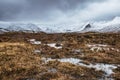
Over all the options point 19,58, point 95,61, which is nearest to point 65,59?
point 95,61

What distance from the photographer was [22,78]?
812 inches

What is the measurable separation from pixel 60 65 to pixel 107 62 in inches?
245

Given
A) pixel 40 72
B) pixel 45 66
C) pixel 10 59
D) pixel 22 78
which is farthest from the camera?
pixel 10 59

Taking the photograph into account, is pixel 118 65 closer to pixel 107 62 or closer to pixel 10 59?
pixel 107 62

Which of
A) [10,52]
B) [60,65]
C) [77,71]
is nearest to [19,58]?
[10,52]

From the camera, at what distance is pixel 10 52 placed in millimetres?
29422

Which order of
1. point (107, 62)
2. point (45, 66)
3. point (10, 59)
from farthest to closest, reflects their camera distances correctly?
1. point (107, 62)
2. point (10, 59)
3. point (45, 66)

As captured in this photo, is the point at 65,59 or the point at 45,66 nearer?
the point at 45,66

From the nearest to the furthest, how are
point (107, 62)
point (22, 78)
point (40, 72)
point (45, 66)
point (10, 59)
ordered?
point (22, 78), point (40, 72), point (45, 66), point (10, 59), point (107, 62)

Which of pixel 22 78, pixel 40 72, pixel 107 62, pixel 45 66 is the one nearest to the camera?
pixel 22 78

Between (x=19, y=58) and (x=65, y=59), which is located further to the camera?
(x=65, y=59)

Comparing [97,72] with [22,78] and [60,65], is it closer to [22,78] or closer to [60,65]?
[60,65]

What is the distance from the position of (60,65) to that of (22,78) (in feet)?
16.7

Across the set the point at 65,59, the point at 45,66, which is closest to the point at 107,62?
the point at 65,59
